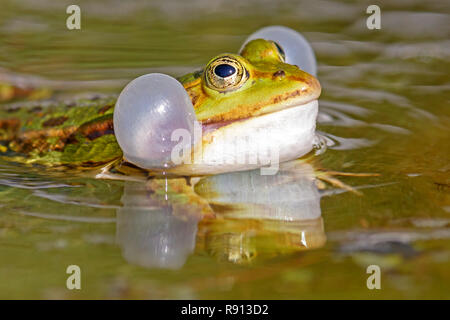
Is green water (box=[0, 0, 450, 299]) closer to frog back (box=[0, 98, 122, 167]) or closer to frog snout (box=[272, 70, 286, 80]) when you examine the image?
frog back (box=[0, 98, 122, 167])

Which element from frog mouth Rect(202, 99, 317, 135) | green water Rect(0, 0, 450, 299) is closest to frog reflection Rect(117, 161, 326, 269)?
green water Rect(0, 0, 450, 299)

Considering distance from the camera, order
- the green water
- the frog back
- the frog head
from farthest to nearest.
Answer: the frog back → the frog head → the green water

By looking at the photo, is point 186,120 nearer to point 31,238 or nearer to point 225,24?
point 31,238

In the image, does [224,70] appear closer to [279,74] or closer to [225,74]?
[225,74]

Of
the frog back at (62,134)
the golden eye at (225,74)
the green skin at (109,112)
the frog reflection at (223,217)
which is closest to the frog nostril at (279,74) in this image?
the green skin at (109,112)

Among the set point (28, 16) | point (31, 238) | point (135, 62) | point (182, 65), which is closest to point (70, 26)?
point (28, 16)

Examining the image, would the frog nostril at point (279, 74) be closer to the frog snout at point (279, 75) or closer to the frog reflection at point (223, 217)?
the frog snout at point (279, 75)

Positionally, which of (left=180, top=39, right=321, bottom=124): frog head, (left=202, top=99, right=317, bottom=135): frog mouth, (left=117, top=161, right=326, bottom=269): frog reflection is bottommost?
(left=117, top=161, right=326, bottom=269): frog reflection
